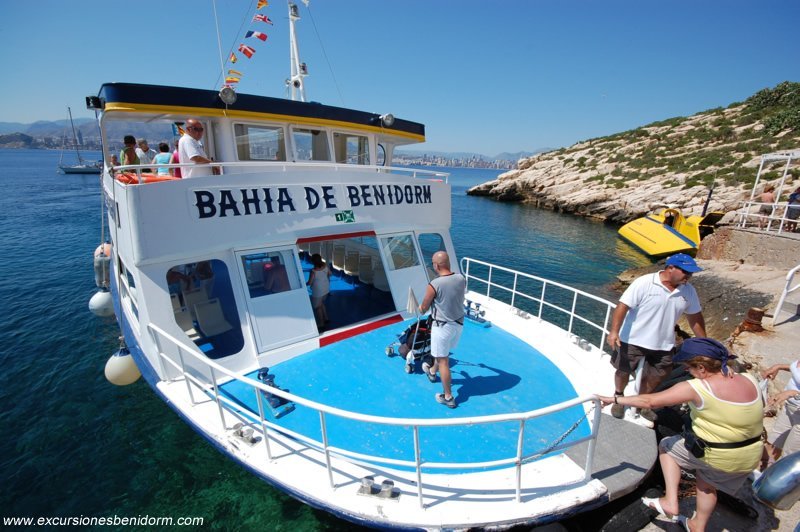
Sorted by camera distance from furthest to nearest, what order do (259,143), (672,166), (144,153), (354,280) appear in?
1. (672,166)
2. (354,280)
3. (144,153)
4. (259,143)

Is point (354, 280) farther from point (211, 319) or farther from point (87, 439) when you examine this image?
point (87, 439)

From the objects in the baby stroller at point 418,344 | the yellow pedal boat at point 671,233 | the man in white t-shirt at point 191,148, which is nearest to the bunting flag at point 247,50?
the man in white t-shirt at point 191,148

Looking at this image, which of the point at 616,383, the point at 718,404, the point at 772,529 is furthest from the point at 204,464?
the point at 772,529

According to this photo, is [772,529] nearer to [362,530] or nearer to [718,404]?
[718,404]

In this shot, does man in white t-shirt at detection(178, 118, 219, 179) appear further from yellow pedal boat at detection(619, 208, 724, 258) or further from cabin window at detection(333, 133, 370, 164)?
yellow pedal boat at detection(619, 208, 724, 258)

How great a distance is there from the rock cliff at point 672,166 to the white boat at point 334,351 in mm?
28789

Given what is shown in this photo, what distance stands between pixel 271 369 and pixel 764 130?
5075 centimetres

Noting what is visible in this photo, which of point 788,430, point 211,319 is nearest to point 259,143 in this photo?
point 211,319

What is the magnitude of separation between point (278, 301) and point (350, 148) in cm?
403

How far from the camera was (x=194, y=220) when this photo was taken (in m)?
5.18

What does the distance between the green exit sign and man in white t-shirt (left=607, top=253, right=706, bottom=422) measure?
4352 millimetres

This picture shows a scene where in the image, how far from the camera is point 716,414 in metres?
2.75

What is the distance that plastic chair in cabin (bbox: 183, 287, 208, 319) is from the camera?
6.68 m

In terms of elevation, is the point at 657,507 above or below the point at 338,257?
below
